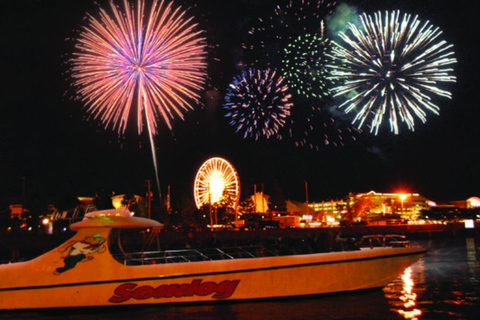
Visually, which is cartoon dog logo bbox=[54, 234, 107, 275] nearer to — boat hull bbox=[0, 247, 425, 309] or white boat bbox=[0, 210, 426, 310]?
white boat bbox=[0, 210, 426, 310]

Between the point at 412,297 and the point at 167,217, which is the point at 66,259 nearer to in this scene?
the point at 412,297

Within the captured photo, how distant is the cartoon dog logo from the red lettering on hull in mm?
1150

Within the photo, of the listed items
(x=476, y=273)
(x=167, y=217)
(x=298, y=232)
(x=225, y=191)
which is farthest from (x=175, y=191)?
(x=476, y=273)

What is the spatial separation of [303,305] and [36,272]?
694 centimetres

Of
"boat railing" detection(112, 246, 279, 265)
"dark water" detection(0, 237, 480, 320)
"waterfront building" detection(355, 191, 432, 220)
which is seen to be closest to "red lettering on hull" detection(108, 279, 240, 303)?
"dark water" detection(0, 237, 480, 320)

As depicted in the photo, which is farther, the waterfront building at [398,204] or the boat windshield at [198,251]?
the waterfront building at [398,204]

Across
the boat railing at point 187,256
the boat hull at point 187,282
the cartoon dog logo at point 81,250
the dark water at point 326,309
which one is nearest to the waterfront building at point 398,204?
the dark water at point 326,309

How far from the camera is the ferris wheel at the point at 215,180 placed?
6047cm

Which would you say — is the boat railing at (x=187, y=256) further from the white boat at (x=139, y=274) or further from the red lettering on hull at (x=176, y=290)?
the red lettering on hull at (x=176, y=290)

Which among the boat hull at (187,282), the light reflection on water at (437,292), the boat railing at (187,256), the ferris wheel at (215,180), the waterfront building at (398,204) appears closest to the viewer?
the boat hull at (187,282)

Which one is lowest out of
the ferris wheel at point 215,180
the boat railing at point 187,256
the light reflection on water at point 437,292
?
the light reflection on water at point 437,292

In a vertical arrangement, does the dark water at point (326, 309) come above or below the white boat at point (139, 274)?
below

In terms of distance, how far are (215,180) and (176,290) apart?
4899 centimetres

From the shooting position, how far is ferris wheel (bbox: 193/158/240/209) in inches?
2381
